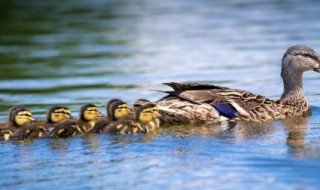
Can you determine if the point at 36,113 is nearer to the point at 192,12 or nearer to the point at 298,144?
the point at 298,144

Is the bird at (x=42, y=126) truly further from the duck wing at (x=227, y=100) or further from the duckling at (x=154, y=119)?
the duck wing at (x=227, y=100)

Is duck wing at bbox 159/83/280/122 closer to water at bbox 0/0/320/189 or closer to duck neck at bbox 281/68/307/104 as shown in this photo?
water at bbox 0/0/320/189

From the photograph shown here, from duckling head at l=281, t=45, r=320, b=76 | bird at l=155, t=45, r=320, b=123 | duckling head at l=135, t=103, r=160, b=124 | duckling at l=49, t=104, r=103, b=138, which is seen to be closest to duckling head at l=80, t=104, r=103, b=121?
duckling at l=49, t=104, r=103, b=138

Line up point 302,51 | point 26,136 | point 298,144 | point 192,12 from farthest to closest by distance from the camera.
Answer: point 192,12 < point 302,51 < point 26,136 < point 298,144

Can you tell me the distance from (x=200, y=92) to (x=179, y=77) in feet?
14.0

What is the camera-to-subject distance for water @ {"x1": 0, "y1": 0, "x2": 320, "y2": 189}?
29.1ft

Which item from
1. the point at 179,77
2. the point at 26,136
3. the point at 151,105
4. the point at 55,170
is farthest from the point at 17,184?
the point at 179,77

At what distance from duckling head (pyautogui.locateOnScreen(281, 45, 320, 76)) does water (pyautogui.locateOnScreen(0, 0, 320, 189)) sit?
594mm

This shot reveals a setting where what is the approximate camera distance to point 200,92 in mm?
11578

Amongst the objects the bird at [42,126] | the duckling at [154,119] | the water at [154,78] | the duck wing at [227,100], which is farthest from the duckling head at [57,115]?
the duck wing at [227,100]

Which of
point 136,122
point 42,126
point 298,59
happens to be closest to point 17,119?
point 42,126

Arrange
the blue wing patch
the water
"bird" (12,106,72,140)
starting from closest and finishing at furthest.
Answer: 1. the water
2. "bird" (12,106,72,140)
3. the blue wing patch

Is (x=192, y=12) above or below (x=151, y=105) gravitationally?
above

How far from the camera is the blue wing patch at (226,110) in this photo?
37.9 ft
